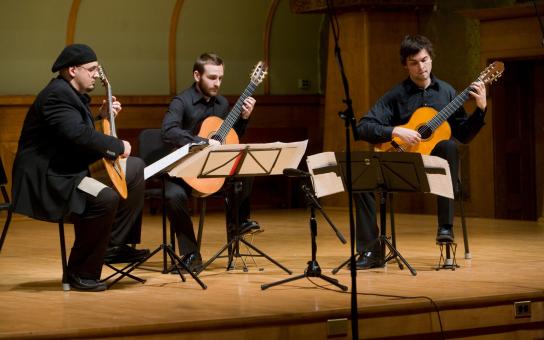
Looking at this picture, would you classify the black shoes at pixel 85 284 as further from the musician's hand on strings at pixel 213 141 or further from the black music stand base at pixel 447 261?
the black music stand base at pixel 447 261

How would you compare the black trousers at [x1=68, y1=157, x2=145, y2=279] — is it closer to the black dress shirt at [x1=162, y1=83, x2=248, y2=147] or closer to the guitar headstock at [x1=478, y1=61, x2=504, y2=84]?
the black dress shirt at [x1=162, y1=83, x2=248, y2=147]

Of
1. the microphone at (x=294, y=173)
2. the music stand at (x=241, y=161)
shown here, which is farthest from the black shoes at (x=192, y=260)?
the microphone at (x=294, y=173)

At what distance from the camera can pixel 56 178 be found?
18.3 feet

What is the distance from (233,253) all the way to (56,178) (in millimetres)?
1359

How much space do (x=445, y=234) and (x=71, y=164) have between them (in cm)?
231

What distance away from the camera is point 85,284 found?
5676mm

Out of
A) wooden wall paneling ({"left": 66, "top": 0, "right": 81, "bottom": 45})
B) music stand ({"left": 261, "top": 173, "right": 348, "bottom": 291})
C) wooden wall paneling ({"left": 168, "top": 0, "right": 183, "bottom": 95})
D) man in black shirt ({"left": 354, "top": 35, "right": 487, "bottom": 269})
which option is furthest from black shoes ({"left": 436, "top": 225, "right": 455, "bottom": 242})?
wooden wall paneling ({"left": 66, "top": 0, "right": 81, "bottom": 45})

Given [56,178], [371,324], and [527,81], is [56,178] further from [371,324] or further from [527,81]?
[527,81]

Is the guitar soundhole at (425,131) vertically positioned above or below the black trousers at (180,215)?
above

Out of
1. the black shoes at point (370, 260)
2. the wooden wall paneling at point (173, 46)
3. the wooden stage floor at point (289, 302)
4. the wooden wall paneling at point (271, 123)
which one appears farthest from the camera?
the wooden wall paneling at point (173, 46)

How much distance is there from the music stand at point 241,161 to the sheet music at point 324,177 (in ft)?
0.35

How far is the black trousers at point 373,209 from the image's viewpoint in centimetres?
643

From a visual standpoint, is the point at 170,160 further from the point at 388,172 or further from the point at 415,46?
the point at 415,46

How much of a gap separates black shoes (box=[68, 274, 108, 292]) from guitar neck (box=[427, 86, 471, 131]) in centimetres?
228
